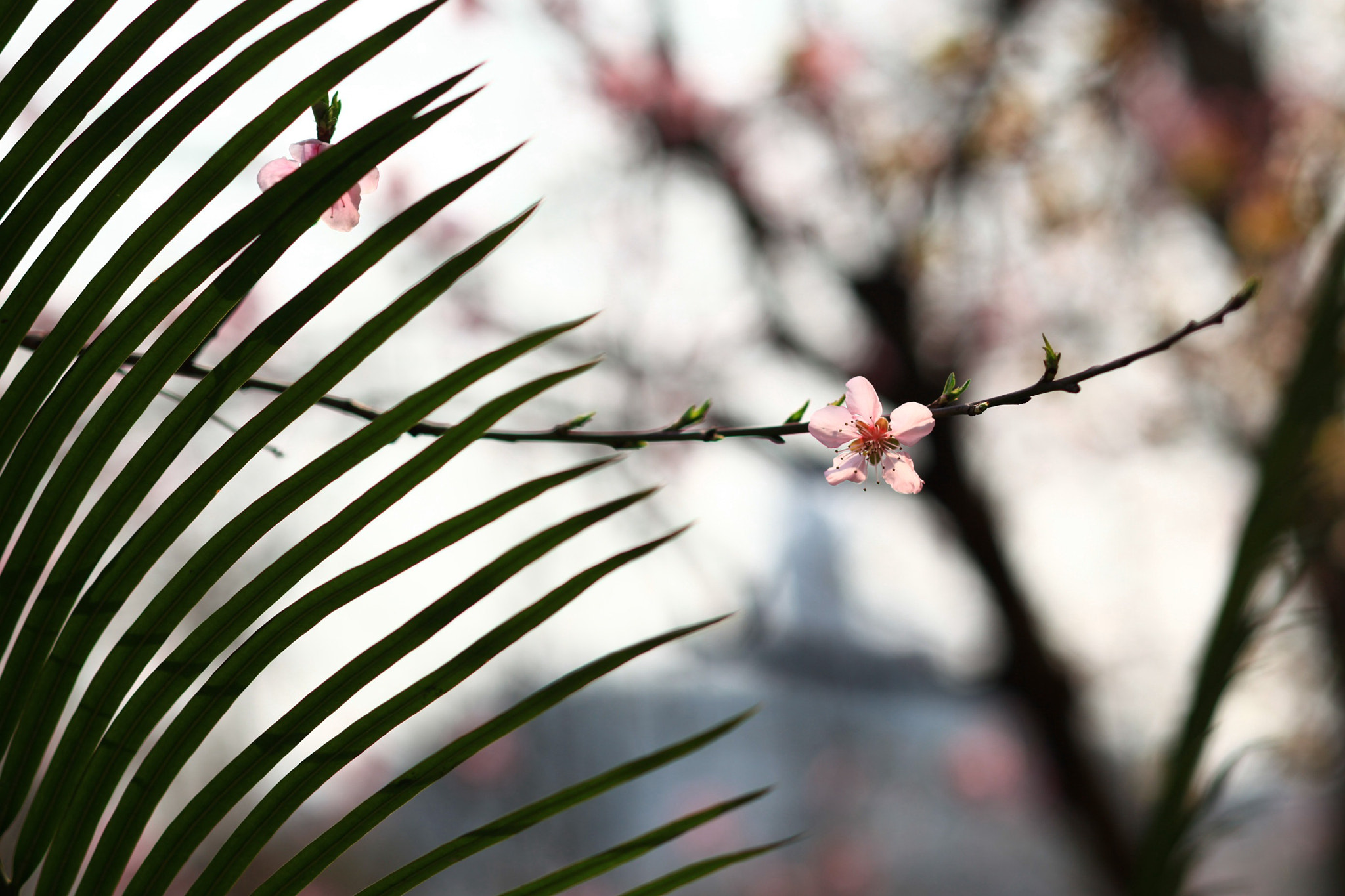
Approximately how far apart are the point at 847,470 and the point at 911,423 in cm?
9

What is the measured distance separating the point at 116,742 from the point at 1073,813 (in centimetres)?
448

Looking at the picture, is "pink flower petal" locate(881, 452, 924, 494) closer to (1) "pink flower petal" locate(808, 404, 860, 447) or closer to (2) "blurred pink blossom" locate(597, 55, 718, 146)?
(1) "pink flower petal" locate(808, 404, 860, 447)

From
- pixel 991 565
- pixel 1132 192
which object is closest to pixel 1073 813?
pixel 991 565

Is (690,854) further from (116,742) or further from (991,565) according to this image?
(116,742)

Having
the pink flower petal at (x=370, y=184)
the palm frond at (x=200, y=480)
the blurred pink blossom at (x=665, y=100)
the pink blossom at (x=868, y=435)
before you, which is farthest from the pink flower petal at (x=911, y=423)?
the blurred pink blossom at (x=665, y=100)

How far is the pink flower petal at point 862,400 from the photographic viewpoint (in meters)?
0.88

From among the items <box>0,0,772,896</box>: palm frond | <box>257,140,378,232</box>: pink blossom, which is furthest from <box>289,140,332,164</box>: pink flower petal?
<box>0,0,772,896</box>: palm frond

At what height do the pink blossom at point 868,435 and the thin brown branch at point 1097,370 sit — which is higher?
the pink blossom at point 868,435

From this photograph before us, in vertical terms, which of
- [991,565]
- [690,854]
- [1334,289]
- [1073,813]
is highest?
Result: [690,854]

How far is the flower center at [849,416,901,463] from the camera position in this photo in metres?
0.90

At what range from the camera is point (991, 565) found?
390cm

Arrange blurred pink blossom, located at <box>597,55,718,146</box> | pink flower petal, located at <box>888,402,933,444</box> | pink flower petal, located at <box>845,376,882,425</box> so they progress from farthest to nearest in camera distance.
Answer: blurred pink blossom, located at <box>597,55,718,146</box>
pink flower petal, located at <box>845,376,882,425</box>
pink flower petal, located at <box>888,402,933,444</box>

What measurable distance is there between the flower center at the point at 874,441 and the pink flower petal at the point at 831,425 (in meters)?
0.04

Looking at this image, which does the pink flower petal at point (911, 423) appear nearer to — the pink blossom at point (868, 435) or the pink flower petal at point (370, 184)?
the pink blossom at point (868, 435)
